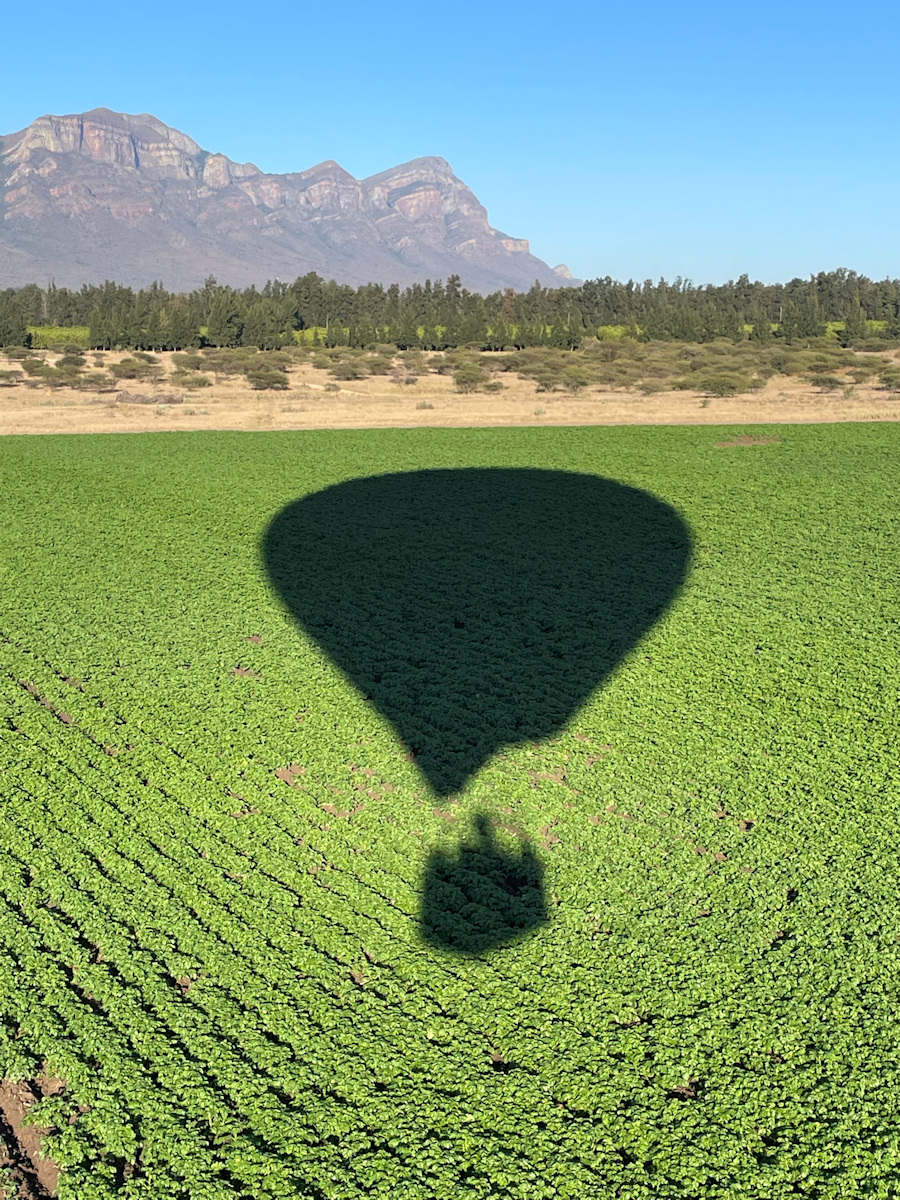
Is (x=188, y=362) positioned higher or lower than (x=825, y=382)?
higher

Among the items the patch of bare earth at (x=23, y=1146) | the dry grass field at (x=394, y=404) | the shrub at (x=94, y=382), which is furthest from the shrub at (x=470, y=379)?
the patch of bare earth at (x=23, y=1146)

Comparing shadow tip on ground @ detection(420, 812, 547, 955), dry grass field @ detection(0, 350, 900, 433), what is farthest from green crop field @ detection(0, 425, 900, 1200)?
dry grass field @ detection(0, 350, 900, 433)

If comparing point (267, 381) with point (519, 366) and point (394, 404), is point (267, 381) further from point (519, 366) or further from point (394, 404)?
point (519, 366)

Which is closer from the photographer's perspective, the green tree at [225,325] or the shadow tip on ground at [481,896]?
the shadow tip on ground at [481,896]

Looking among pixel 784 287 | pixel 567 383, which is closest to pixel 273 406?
pixel 567 383

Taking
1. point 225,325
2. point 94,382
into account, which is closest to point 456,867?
point 94,382

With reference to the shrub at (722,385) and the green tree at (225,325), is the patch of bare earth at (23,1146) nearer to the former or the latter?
the shrub at (722,385)

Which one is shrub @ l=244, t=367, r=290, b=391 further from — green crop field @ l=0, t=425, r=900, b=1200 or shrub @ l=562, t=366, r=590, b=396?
green crop field @ l=0, t=425, r=900, b=1200
